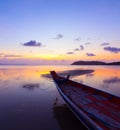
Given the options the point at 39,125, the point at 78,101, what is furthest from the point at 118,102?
the point at 39,125

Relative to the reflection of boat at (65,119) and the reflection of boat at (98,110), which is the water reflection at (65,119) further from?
the reflection of boat at (98,110)

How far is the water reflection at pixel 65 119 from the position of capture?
895 centimetres

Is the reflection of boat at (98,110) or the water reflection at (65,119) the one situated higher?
the reflection of boat at (98,110)

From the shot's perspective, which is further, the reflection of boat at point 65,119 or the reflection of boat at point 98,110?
the reflection of boat at point 65,119

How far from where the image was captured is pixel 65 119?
10.1m

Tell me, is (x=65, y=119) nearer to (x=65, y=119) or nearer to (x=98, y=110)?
(x=65, y=119)

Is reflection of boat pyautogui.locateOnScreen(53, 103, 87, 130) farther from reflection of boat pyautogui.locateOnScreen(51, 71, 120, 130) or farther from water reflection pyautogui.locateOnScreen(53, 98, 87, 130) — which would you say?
reflection of boat pyautogui.locateOnScreen(51, 71, 120, 130)

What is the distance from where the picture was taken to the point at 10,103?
12984 mm

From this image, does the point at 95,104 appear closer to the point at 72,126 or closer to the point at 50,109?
the point at 72,126

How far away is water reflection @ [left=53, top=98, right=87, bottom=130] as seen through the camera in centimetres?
895

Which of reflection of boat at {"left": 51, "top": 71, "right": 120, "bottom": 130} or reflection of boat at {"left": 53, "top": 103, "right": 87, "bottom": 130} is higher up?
reflection of boat at {"left": 51, "top": 71, "right": 120, "bottom": 130}

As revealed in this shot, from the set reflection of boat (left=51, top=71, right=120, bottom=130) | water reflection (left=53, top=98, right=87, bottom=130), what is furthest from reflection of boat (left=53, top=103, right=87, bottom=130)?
reflection of boat (left=51, top=71, right=120, bottom=130)

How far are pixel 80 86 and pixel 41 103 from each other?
141 inches

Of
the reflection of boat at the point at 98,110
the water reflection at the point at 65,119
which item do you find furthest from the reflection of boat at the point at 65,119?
the reflection of boat at the point at 98,110
